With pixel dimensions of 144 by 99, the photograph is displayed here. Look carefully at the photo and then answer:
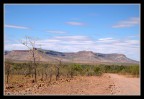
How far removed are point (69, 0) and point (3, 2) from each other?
2609 mm

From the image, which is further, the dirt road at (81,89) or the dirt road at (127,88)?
the dirt road at (81,89)

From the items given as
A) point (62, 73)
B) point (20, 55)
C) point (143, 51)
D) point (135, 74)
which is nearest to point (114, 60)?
point (20, 55)

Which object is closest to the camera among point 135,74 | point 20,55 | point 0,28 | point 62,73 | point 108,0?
point 108,0

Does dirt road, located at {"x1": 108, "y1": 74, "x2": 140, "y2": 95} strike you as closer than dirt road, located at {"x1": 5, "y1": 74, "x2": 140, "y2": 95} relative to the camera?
Yes

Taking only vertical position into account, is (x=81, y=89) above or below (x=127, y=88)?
below

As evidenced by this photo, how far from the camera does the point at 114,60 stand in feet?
432

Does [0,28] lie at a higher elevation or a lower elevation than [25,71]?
higher

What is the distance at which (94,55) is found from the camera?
5595 inches

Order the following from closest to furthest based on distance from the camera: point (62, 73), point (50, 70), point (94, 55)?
point (50, 70)
point (62, 73)
point (94, 55)

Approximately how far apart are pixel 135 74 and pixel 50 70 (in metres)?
13.5

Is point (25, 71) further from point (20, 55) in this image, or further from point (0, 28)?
point (20, 55)

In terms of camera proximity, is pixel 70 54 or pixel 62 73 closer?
pixel 62 73

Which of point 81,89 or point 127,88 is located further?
point 81,89

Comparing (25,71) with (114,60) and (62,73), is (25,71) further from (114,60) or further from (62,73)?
(114,60)
